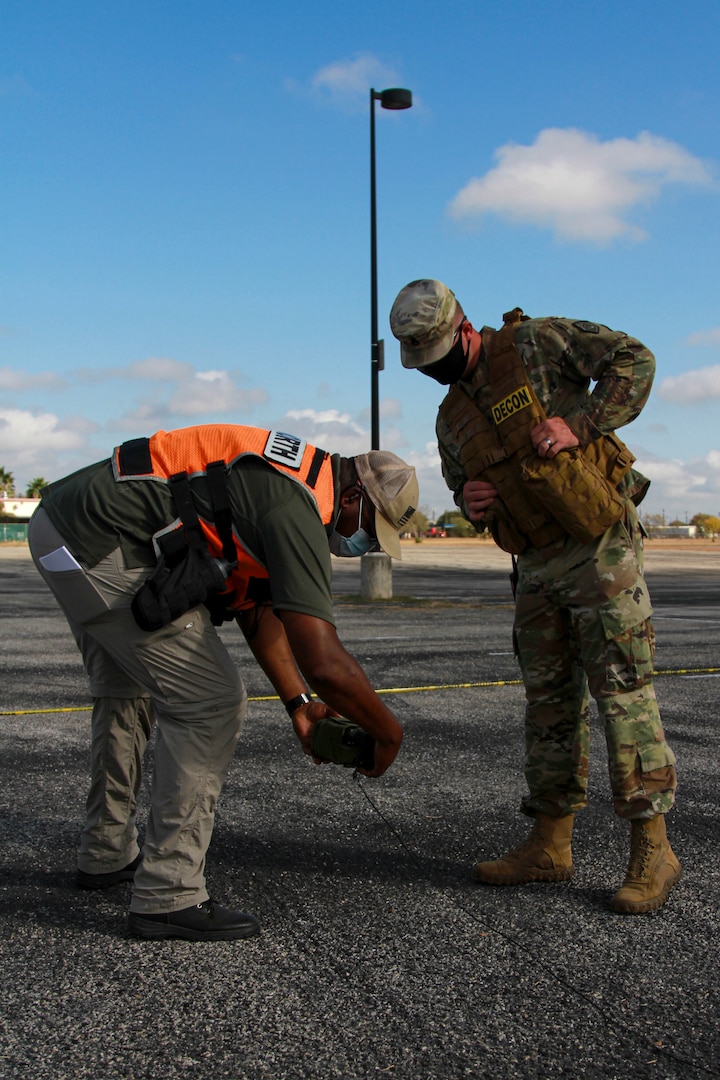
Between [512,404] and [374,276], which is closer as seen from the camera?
[512,404]

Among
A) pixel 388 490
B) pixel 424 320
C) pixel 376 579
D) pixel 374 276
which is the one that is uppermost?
pixel 374 276

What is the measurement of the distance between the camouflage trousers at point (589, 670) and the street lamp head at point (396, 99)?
622 inches

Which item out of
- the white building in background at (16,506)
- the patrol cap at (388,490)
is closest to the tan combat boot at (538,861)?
the patrol cap at (388,490)

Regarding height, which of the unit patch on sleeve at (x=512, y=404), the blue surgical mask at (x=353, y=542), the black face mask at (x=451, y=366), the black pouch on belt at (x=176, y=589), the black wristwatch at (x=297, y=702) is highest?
the black face mask at (x=451, y=366)

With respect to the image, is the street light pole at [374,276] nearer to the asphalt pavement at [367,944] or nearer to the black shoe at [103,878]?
the asphalt pavement at [367,944]

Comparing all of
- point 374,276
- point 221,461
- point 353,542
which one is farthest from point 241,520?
point 374,276

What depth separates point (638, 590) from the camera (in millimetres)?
3479

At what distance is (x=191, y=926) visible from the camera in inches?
117

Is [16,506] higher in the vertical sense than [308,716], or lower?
higher

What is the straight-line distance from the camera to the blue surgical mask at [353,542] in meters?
3.14

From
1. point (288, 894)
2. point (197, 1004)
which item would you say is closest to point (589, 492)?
point (288, 894)

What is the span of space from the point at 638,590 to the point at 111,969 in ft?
6.84

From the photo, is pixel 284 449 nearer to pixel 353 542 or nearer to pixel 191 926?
pixel 353 542

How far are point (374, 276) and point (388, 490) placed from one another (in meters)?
15.3
